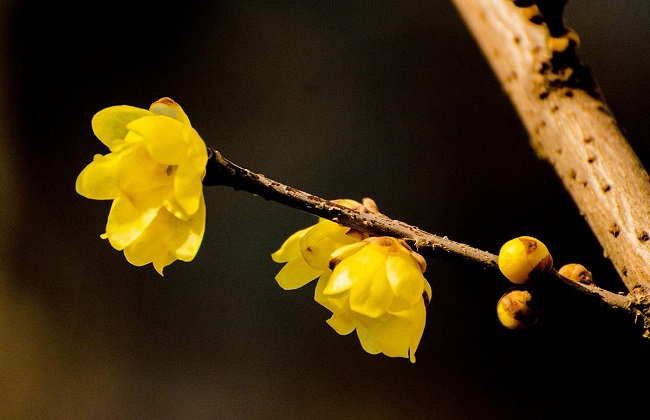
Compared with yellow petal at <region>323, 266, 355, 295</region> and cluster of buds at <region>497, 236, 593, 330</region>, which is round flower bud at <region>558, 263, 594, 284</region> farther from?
yellow petal at <region>323, 266, 355, 295</region>

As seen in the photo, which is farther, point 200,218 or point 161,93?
point 161,93

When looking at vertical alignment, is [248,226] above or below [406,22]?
below

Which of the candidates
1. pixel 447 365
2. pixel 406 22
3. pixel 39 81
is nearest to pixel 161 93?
pixel 39 81

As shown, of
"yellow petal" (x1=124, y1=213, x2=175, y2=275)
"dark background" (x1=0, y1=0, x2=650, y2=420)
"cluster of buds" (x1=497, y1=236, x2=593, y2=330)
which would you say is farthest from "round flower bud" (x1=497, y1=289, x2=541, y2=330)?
"dark background" (x1=0, y1=0, x2=650, y2=420)

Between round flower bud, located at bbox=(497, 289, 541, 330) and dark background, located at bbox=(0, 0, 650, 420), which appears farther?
dark background, located at bbox=(0, 0, 650, 420)

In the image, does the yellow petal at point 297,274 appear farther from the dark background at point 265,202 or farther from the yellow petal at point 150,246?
the dark background at point 265,202

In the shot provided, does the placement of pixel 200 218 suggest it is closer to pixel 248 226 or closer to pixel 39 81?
pixel 248 226
